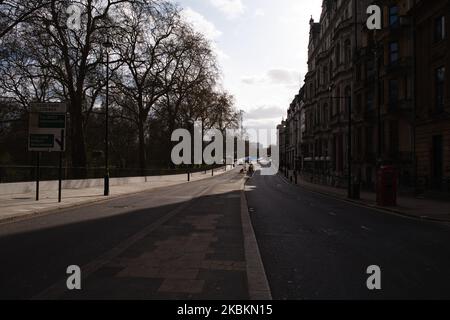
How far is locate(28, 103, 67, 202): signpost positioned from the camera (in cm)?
2075

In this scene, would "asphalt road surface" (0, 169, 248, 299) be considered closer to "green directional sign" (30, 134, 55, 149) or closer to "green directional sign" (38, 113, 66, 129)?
"green directional sign" (30, 134, 55, 149)

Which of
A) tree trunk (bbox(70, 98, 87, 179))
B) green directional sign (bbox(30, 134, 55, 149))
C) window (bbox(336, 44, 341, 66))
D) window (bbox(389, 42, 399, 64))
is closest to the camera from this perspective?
green directional sign (bbox(30, 134, 55, 149))

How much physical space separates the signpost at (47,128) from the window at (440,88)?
72.2 ft

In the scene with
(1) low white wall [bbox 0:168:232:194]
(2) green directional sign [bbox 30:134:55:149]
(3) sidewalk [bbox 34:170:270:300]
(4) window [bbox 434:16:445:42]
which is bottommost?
(3) sidewalk [bbox 34:170:270:300]

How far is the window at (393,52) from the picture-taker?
35406mm

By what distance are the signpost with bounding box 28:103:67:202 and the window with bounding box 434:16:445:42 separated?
22749mm

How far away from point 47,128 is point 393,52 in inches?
1124

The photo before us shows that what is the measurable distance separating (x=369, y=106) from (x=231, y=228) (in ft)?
108

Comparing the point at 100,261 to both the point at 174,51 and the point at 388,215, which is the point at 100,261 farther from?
the point at 174,51

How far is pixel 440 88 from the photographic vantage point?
2673cm

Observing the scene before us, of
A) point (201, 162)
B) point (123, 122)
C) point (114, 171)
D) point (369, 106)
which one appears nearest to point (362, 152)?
point (369, 106)

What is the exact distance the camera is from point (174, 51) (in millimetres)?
42375

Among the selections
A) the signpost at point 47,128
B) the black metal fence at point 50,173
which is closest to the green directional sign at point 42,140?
the signpost at point 47,128

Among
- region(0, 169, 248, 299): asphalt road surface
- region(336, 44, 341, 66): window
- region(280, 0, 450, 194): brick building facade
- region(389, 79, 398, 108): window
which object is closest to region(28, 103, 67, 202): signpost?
region(0, 169, 248, 299): asphalt road surface
